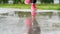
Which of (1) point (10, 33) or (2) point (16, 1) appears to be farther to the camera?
(2) point (16, 1)

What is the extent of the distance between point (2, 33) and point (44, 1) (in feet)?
57.3

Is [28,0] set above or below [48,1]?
above

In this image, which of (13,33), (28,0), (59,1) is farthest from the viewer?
(59,1)

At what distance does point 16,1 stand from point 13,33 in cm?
1694

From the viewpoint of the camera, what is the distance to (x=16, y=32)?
6953mm

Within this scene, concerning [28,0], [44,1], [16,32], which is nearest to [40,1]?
[44,1]

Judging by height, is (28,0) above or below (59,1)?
above

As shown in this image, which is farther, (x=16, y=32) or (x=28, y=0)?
(x=28, y=0)

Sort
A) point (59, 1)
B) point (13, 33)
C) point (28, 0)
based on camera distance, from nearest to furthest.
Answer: point (13, 33)
point (28, 0)
point (59, 1)

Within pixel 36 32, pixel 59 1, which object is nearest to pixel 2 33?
pixel 36 32

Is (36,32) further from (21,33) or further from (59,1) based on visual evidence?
(59,1)

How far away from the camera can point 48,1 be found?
23.8m

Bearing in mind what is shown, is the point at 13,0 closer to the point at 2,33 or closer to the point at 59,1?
the point at 59,1

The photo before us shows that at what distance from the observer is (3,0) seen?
23938mm
